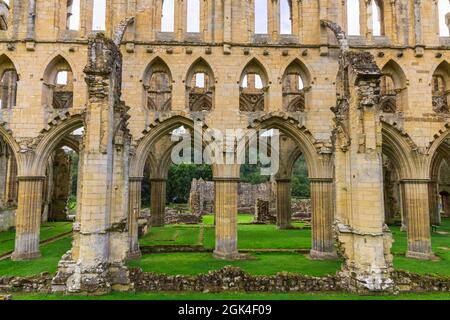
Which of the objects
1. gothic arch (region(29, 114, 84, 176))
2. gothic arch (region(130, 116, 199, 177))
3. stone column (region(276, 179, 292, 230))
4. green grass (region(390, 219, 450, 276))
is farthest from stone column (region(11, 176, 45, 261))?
green grass (region(390, 219, 450, 276))

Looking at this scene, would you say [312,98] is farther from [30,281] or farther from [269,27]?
[30,281]

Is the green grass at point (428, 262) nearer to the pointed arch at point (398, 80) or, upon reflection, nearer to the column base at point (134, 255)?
the pointed arch at point (398, 80)

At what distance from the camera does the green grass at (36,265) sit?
10852mm

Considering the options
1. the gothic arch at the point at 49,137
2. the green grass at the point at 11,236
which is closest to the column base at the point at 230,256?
the gothic arch at the point at 49,137

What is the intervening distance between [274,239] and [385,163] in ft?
39.0

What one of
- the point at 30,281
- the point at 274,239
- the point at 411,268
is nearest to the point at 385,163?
the point at 274,239

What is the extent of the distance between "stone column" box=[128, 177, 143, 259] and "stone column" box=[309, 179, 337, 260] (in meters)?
7.27

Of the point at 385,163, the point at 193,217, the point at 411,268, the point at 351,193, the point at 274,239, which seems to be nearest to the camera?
the point at 351,193

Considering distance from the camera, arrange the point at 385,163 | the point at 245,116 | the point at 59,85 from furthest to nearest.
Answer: the point at 385,163, the point at 59,85, the point at 245,116

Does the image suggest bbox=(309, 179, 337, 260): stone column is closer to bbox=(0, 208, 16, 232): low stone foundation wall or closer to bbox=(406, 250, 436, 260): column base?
bbox=(406, 250, 436, 260): column base

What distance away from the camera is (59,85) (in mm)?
20438

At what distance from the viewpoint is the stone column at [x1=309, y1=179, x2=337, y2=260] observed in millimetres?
13602

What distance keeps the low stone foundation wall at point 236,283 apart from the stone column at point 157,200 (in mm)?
12244

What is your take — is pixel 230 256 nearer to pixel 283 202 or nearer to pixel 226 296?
pixel 226 296
